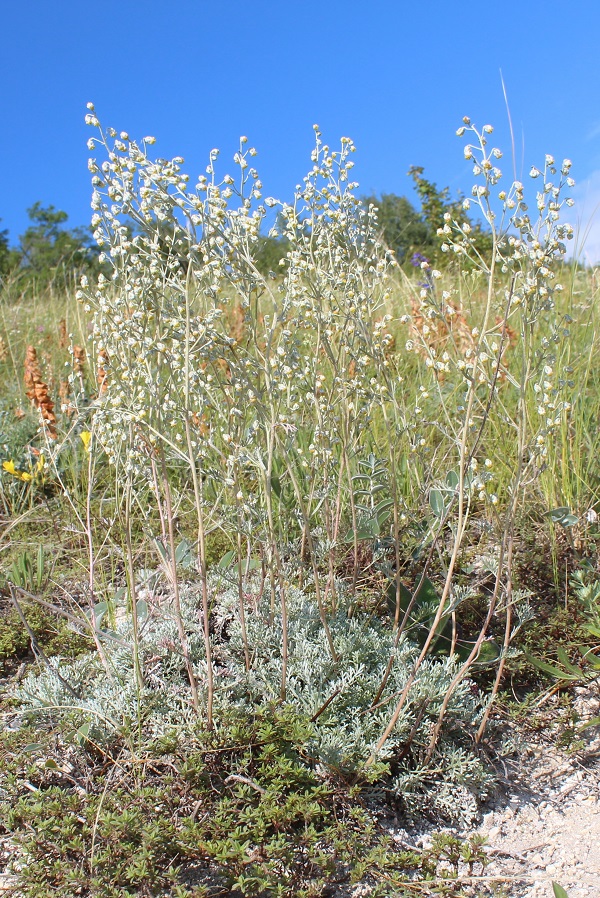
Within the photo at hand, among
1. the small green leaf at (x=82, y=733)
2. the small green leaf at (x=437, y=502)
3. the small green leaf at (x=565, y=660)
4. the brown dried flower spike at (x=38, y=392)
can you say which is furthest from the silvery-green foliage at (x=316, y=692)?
the brown dried flower spike at (x=38, y=392)

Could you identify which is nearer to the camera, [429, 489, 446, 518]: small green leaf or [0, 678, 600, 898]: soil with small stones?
[0, 678, 600, 898]: soil with small stones

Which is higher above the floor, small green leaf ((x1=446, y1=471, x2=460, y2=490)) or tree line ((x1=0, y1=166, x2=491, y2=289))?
tree line ((x1=0, y1=166, x2=491, y2=289))

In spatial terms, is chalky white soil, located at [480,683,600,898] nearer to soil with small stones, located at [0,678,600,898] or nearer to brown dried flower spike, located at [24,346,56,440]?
soil with small stones, located at [0,678,600,898]

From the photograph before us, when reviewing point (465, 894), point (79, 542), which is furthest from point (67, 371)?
point (465, 894)

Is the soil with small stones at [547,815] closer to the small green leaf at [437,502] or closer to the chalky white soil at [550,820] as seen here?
the chalky white soil at [550,820]

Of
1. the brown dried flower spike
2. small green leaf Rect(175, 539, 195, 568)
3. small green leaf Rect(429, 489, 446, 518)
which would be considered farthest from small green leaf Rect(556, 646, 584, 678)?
the brown dried flower spike

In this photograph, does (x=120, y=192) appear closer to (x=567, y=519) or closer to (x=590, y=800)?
(x=567, y=519)

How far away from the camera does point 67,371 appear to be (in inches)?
235

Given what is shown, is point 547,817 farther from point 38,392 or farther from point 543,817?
point 38,392

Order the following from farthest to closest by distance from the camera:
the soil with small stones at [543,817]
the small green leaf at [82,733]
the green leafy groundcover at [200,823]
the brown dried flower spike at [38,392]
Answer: the brown dried flower spike at [38,392] < the small green leaf at [82,733] < the soil with small stones at [543,817] < the green leafy groundcover at [200,823]

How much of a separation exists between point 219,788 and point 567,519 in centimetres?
158

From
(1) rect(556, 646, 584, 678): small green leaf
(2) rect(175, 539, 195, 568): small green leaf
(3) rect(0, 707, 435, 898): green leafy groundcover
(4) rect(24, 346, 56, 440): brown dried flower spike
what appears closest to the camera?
(3) rect(0, 707, 435, 898): green leafy groundcover

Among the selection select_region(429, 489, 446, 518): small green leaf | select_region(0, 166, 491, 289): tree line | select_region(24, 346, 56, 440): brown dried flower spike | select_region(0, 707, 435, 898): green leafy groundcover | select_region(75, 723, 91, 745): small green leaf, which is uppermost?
select_region(0, 166, 491, 289): tree line

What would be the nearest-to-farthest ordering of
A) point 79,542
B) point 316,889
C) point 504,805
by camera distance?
point 316,889
point 504,805
point 79,542
